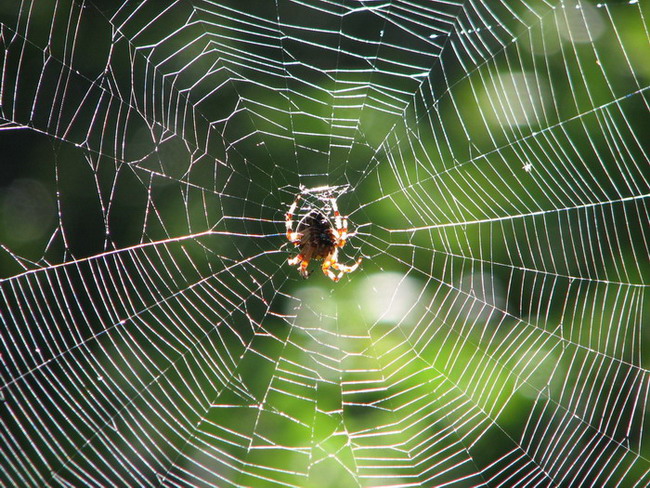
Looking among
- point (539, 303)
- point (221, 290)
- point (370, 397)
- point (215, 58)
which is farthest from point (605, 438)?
point (215, 58)

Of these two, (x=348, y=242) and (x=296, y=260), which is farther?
(x=348, y=242)

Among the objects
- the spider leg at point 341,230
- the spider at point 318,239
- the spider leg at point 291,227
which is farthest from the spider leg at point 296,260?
the spider leg at point 341,230

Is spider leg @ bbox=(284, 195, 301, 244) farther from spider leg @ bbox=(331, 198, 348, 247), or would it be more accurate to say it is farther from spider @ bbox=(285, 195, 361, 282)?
spider leg @ bbox=(331, 198, 348, 247)

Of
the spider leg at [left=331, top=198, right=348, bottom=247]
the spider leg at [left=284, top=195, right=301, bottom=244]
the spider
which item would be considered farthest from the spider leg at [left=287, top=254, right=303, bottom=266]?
the spider leg at [left=331, top=198, right=348, bottom=247]

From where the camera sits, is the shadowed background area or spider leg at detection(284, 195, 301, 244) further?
spider leg at detection(284, 195, 301, 244)

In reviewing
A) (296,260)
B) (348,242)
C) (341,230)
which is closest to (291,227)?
(296,260)

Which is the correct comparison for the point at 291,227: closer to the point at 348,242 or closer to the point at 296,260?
the point at 296,260
